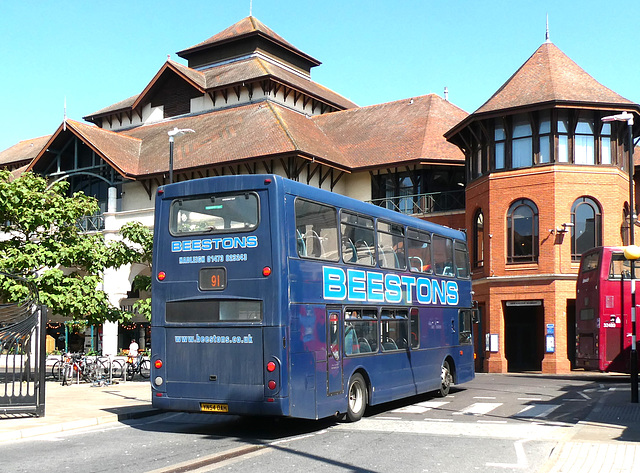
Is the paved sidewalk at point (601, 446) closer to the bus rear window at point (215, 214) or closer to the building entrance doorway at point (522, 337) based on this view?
the bus rear window at point (215, 214)

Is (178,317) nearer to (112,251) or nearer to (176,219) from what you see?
(176,219)

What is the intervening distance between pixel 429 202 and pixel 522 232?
260 inches

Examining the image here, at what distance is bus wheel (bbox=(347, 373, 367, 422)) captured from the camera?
14.3m

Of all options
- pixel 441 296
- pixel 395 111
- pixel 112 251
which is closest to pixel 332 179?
pixel 395 111

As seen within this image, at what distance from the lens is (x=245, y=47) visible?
176 feet

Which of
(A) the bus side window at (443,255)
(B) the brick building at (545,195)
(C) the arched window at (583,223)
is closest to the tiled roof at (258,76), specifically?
(B) the brick building at (545,195)

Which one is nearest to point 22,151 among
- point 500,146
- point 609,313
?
point 500,146

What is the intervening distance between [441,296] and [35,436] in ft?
31.8

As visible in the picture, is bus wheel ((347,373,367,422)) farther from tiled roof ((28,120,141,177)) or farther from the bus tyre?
tiled roof ((28,120,141,177))

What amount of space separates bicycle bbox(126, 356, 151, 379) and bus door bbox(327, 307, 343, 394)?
15.1 metres

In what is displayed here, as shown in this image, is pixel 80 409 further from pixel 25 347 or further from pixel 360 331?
pixel 360 331

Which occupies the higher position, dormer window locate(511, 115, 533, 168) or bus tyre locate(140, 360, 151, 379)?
dormer window locate(511, 115, 533, 168)

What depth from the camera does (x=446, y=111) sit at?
151 feet

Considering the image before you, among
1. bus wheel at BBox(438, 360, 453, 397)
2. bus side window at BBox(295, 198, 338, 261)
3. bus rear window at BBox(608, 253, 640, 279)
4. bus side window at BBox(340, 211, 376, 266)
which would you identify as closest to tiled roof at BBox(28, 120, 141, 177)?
bus rear window at BBox(608, 253, 640, 279)
